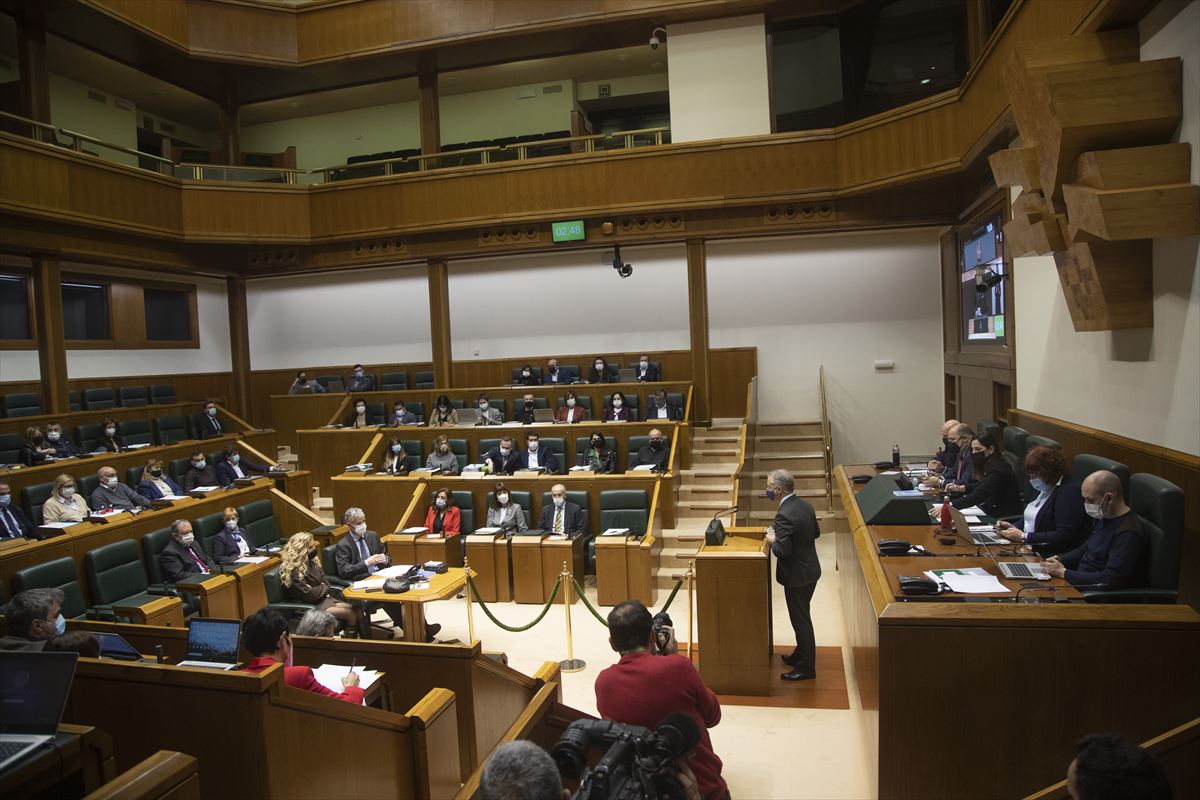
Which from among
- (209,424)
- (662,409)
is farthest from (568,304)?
(209,424)

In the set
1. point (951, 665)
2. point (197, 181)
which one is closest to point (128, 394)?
point (197, 181)

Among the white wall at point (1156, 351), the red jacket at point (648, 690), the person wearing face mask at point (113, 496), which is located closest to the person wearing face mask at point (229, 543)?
the person wearing face mask at point (113, 496)

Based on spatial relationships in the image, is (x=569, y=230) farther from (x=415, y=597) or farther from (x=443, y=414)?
(x=415, y=597)

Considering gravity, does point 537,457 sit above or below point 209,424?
below

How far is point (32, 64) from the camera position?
35.0 ft

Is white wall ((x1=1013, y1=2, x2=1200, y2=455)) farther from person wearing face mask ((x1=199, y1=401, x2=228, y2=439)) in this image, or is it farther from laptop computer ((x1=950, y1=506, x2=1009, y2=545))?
person wearing face mask ((x1=199, y1=401, x2=228, y2=439))

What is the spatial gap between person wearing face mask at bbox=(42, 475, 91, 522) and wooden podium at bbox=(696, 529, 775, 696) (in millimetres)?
6025

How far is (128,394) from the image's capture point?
1266cm

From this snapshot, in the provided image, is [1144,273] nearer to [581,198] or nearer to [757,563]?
[757,563]

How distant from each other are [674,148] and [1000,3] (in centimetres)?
424

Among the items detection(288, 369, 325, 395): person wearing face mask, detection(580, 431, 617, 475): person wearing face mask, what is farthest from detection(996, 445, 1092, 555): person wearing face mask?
detection(288, 369, 325, 395): person wearing face mask

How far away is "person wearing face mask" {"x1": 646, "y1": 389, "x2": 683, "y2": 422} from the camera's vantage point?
1057cm

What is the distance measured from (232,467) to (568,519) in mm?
4670

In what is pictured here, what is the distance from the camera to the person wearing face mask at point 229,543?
7.38 meters
